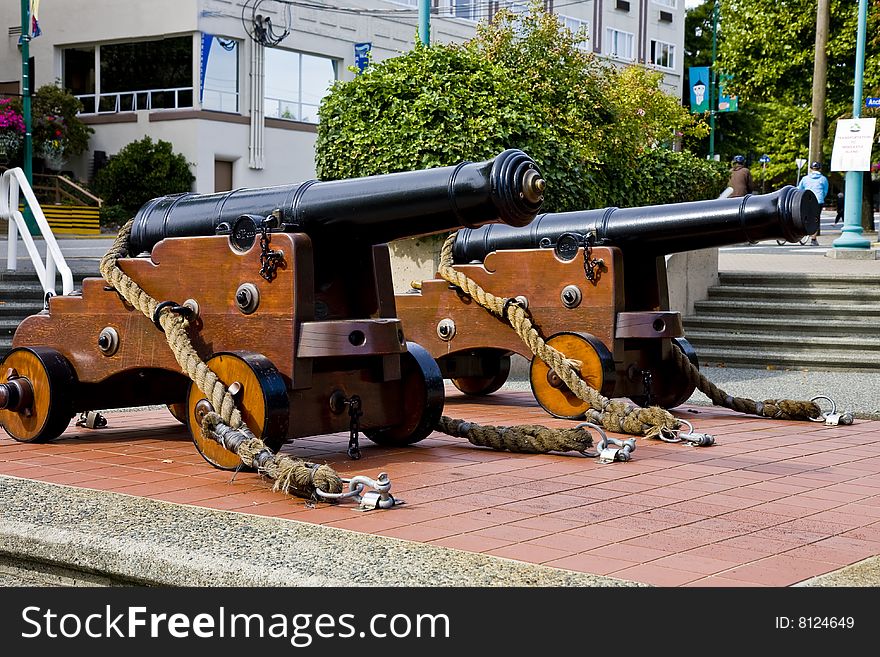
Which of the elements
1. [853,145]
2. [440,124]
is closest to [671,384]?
[440,124]

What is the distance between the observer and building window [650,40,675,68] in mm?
51875

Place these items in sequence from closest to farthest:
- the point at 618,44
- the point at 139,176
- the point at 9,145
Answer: the point at 9,145, the point at 139,176, the point at 618,44

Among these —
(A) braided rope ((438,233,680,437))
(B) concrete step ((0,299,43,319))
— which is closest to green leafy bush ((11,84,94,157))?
(B) concrete step ((0,299,43,319))

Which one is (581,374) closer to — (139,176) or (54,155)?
(139,176)

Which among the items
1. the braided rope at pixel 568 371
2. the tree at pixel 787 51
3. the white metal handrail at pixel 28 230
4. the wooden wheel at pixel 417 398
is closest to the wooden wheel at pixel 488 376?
the braided rope at pixel 568 371

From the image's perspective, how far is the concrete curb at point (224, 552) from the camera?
3.89 meters

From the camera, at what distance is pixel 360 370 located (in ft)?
21.1

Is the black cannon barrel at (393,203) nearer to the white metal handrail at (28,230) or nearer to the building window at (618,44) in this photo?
the white metal handrail at (28,230)

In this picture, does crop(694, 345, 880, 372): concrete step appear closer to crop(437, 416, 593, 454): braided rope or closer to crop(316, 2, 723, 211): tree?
crop(316, 2, 723, 211): tree

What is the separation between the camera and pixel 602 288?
823 centimetres

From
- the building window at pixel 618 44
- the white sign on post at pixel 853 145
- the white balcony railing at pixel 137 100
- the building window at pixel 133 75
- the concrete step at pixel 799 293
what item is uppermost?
the building window at pixel 618 44

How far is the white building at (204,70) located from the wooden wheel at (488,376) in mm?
21771

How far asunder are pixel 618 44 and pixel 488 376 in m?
42.0
